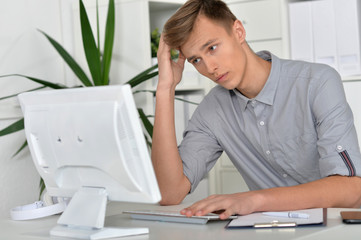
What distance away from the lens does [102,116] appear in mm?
1276

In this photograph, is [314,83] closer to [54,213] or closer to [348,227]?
[348,227]

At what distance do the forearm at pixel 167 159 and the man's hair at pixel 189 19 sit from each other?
Result: 0.22 meters

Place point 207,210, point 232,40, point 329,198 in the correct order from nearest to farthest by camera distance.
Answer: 1. point 207,210
2. point 329,198
3. point 232,40

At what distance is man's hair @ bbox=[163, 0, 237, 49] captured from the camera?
1853 millimetres

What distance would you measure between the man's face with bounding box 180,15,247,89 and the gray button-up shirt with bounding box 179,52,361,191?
129 millimetres

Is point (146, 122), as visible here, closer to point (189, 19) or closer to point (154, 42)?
point (154, 42)

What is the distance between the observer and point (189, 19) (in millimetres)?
1858

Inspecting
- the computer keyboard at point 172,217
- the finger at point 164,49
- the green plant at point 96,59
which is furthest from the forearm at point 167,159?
the green plant at point 96,59

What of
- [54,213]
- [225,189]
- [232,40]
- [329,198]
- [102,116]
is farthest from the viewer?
[225,189]

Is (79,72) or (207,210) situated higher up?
(79,72)

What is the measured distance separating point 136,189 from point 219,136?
2.57 ft

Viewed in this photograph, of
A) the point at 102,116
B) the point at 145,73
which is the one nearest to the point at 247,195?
the point at 102,116

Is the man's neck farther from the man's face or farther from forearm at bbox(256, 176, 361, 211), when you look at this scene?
forearm at bbox(256, 176, 361, 211)

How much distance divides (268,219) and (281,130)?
0.57 metres
